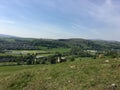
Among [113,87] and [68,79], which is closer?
[113,87]

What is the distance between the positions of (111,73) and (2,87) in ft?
30.8

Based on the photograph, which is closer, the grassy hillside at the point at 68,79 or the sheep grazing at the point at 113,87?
the sheep grazing at the point at 113,87

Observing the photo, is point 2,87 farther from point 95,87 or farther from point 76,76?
point 95,87

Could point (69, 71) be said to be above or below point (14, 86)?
above

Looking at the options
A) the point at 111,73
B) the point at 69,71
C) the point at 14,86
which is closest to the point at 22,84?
the point at 14,86

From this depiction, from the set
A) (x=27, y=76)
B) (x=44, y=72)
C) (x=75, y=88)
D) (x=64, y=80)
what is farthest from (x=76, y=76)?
(x=27, y=76)

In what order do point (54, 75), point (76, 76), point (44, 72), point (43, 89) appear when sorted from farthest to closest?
point (44, 72) < point (54, 75) < point (76, 76) < point (43, 89)

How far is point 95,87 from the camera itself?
13.4 m

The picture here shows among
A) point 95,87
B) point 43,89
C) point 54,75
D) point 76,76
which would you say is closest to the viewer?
point 95,87

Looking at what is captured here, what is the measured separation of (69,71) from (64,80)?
1940mm

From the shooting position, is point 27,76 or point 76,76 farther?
point 27,76

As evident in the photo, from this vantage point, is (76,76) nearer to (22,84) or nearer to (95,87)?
(95,87)

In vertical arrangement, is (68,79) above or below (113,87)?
below

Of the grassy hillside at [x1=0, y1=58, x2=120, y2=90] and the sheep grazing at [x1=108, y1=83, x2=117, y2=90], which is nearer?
the sheep grazing at [x1=108, y1=83, x2=117, y2=90]
